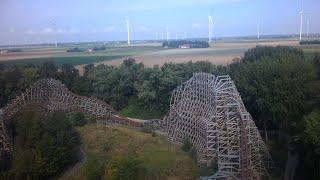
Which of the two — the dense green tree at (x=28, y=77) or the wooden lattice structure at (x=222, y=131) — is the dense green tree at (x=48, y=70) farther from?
the wooden lattice structure at (x=222, y=131)

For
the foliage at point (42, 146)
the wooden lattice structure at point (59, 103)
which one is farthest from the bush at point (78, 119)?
the foliage at point (42, 146)

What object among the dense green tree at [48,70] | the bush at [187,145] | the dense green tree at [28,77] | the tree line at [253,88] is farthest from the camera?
the dense green tree at [48,70]

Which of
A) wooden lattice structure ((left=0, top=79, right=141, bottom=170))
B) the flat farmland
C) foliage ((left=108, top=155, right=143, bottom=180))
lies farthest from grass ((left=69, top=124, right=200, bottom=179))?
the flat farmland

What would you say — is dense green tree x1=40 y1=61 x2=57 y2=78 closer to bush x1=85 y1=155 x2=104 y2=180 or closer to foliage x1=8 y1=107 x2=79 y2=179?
foliage x1=8 y1=107 x2=79 y2=179

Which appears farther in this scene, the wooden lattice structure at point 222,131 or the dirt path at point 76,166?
the dirt path at point 76,166

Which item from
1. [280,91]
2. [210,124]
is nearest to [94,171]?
[210,124]
